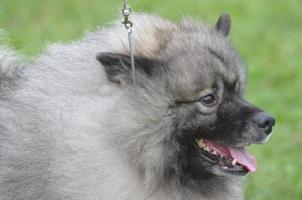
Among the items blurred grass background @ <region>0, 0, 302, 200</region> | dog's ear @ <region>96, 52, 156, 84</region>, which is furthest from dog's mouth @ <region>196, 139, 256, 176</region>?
blurred grass background @ <region>0, 0, 302, 200</region>

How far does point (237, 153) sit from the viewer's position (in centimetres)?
430

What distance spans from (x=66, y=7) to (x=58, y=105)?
617 centimetres

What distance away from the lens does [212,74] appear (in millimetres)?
4156

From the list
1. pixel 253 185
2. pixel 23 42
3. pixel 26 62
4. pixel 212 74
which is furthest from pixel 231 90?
pixel 23 42

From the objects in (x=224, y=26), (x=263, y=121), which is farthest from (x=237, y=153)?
(x=224, y=26)

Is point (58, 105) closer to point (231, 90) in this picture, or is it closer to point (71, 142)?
point (71, 142)

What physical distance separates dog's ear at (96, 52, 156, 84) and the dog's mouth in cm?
47

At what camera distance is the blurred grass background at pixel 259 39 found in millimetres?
6742

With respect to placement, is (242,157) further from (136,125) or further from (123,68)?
(123,68)

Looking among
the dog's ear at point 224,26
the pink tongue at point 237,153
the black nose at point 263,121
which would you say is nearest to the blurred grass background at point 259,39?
the pink tongue at point 237,153

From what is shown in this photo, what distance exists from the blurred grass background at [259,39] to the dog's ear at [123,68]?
2.36 metres

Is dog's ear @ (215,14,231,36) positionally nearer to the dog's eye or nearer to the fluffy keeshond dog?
the fluffy keeshond dog

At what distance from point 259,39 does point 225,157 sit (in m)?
5.42

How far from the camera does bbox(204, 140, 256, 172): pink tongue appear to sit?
13.9 ft
